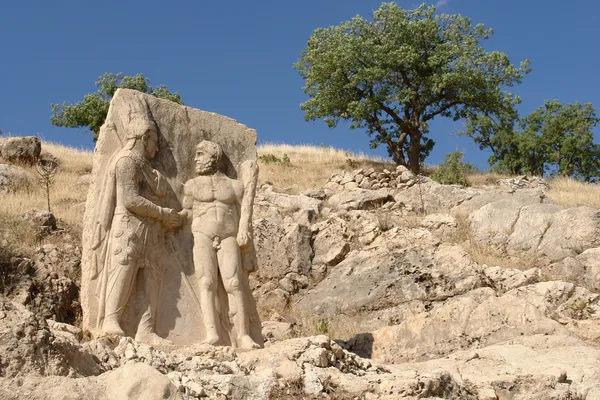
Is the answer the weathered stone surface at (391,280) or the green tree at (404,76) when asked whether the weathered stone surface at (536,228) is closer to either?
the weathered stone surface at (391,280)

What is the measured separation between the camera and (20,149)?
70.9ft

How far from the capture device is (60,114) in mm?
29797

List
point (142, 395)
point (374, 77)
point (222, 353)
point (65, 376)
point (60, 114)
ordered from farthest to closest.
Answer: point (60, 114) → point (374, 77) → point (222, 353) → point (65, 376) → point (142, 395)

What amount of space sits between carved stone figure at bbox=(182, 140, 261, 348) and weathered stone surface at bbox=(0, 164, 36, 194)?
33.3 feet

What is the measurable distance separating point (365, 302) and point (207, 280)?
4.11 metres

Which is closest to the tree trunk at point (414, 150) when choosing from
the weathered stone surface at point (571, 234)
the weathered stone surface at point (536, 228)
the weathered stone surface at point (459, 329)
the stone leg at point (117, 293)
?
the weathered stone surface at point (536, 228)

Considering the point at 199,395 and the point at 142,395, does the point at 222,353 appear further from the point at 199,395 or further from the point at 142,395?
the point at 142,395

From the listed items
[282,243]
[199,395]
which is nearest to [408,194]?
[282,243]

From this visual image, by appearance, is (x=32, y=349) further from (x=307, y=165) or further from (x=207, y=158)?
(x=307, y=165)

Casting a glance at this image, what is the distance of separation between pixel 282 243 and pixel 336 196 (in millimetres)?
3699

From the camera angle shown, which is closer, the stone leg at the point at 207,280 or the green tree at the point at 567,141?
the stone leg at the point at 207,280

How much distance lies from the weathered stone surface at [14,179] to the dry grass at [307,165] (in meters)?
5.94

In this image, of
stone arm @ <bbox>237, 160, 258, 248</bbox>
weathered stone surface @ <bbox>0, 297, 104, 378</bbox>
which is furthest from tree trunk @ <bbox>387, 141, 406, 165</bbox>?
weathered stone surface @ <bbox>0, 297, 104, 378</bbox>

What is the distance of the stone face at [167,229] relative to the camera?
8820mm
